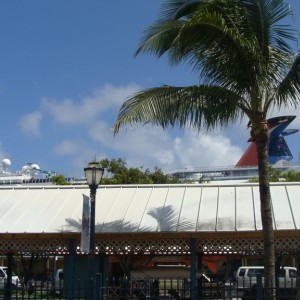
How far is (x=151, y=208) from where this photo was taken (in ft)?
55.5

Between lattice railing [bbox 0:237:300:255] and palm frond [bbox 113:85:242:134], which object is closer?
palm frond [bbox 113:85:242:134]

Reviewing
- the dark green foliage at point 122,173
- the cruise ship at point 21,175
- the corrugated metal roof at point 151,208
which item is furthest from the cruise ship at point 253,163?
the corrugated metal roof at point 151,208

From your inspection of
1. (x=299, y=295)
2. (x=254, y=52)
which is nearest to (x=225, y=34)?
(x=254, y=52)

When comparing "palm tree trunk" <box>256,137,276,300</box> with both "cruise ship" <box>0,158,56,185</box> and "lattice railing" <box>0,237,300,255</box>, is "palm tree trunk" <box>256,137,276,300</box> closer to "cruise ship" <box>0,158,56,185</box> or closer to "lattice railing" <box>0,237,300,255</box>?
"lattice railing" <box>0,237,300,255</box>

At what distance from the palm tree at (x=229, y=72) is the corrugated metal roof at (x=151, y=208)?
3037mm

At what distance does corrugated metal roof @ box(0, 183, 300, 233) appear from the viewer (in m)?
15.6

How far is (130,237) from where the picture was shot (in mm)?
15867

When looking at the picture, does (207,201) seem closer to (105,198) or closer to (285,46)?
(105,198)

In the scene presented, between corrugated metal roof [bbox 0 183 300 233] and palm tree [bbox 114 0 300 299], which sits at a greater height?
palm tree [bbox 114 0 300 299]

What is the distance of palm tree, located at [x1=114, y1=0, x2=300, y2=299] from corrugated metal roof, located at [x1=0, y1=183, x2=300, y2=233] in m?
3.04

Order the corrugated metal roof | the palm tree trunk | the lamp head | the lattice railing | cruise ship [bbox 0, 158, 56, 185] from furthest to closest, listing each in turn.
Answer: cruise ship [bbox 0, 158, 56, 185] < the lattice railing < the corrugated metal roof < the lamp head < the palm tree trunk

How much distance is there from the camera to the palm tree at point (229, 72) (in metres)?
13.1

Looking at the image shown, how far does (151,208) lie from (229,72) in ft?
16.9

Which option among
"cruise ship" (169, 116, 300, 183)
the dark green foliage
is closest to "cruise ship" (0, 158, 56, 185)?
"cruise ship" (169, 116, 300, 183)
